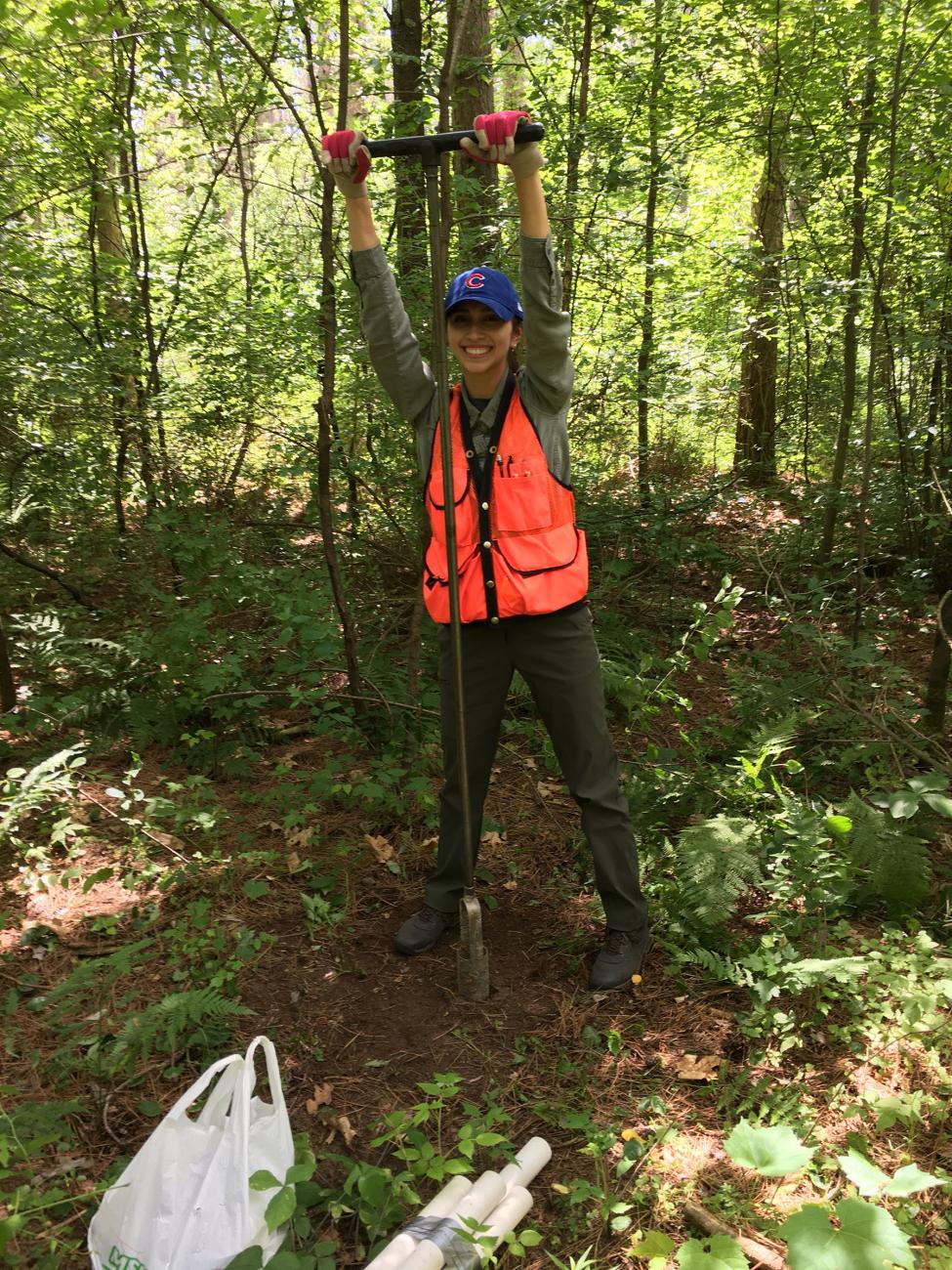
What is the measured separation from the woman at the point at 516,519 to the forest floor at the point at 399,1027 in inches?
13.4

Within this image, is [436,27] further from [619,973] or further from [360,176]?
[619,973]

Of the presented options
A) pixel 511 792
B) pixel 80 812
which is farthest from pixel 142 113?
pixel 511 792

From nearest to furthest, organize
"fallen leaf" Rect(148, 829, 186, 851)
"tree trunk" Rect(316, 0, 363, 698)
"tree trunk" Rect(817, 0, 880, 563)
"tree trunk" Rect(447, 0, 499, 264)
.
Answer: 1. "fallen leaf" Rect(148, 829, 186, 851)
2. "tree trunk" Rect(316, 0, 363, 698)
3. "tree trunk" Rect(447, 0, 499, 264)
4. "tree trunk" Rect(817, 0, 880, 563)

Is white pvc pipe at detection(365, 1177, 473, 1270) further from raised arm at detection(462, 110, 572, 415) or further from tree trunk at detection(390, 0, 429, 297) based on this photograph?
tree trunk at detection(390, 0, 429, 297)

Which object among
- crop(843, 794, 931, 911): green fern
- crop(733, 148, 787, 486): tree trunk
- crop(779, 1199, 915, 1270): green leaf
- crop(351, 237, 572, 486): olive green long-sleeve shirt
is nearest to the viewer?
crop(779, 1199, 915, 1270): green leaf

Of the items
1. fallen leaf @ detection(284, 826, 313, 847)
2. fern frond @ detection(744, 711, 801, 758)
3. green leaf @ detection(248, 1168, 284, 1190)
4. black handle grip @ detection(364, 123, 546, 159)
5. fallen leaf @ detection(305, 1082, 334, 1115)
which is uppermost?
black handle grip @ detection(364, 123, 546, 159)

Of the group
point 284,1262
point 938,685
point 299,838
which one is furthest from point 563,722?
point 938,685

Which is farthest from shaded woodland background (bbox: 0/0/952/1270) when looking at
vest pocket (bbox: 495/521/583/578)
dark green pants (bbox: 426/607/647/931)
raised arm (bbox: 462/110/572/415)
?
vest pocket (bbox: 495/521/583/578)

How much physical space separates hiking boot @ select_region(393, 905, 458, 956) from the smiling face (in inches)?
82.5

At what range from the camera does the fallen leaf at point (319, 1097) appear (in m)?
2.53

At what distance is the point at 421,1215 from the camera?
2.08m

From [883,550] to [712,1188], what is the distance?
586 cm

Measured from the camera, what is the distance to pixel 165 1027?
106 inches

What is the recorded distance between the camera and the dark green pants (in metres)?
2.93
